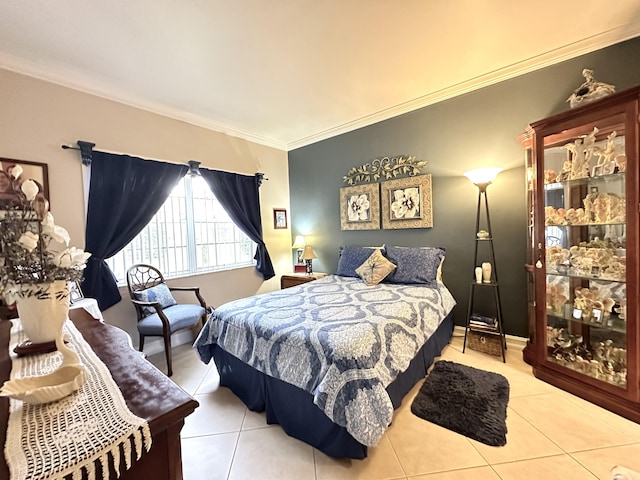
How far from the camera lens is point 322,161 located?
4.14 meters

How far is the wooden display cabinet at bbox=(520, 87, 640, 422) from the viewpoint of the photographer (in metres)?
1.70

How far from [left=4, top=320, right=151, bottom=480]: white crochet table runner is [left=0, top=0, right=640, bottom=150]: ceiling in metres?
2.20

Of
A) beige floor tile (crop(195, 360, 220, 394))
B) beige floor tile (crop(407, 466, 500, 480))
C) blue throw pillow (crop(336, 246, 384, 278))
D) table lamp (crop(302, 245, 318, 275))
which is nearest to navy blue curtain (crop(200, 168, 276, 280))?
table lamp (crop(302, 245, 318, 275))

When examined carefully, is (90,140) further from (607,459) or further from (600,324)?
(600,324)

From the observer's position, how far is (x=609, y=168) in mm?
1822

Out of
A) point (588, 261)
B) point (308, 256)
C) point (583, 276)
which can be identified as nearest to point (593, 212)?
point (588, 261)

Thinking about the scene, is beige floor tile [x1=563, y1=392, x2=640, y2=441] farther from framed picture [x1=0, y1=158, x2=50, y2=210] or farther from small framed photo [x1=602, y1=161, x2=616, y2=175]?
framed picture [x1=0, y1=158, x2=50, y2=210]

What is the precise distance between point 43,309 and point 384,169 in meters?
3.38

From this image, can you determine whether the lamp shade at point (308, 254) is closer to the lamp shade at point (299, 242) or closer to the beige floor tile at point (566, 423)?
the lamp shade at point (299, 242)

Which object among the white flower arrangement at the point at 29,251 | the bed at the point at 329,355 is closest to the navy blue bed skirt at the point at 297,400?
the bed at the point at 329,355

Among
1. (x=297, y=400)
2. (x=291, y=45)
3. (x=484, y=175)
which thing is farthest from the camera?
(x=484, y=175)

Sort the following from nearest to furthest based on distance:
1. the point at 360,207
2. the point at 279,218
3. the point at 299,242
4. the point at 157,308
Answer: the point at 157,308 → the point at 360,207 → the point at 299,242 → the point at 279,218

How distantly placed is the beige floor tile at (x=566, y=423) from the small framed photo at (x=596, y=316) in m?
0.61

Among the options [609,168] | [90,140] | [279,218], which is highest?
[90,140]
